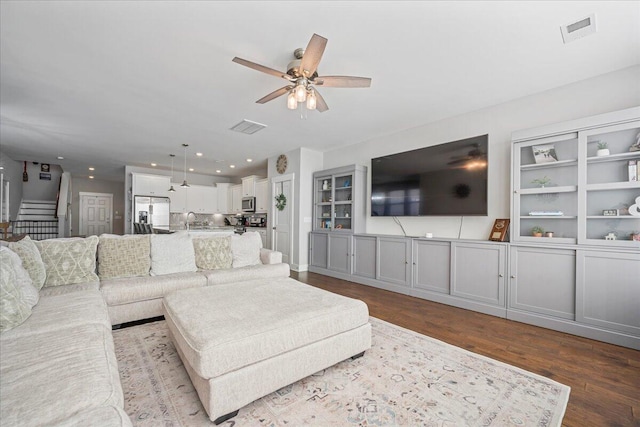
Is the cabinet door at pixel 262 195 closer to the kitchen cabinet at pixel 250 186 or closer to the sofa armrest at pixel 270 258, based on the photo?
the kitchen cabinet at pixel 250 186

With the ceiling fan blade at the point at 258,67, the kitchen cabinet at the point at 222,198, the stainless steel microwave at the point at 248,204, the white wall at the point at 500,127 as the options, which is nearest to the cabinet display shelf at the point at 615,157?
the white wall at the point at 500,127

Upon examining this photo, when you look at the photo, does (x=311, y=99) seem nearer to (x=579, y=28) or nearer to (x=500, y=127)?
(x=579, y=28)

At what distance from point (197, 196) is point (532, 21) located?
9.04 meters

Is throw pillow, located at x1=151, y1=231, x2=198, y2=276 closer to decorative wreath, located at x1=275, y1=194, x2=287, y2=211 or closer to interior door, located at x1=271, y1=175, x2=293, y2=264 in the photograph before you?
interior door, located at x1=271, y1=175, x2=293, y2=264

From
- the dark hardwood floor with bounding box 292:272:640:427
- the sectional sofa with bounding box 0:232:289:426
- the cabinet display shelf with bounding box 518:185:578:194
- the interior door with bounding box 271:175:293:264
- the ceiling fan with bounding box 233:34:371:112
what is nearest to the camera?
the sectional sofa with bounding box 0:232:289:426

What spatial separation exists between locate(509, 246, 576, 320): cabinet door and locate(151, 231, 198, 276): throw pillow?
386 centimetres

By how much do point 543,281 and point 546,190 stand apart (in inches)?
39.9

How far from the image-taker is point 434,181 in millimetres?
4102

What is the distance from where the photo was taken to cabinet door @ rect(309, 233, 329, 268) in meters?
5.64

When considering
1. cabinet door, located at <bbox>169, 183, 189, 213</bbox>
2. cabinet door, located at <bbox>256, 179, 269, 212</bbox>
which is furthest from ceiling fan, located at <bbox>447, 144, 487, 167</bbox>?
cabinet door, located at <bbox>169, 183, 189, 213</bbox>

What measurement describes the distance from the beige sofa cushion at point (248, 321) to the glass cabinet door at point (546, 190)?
243 centimetres

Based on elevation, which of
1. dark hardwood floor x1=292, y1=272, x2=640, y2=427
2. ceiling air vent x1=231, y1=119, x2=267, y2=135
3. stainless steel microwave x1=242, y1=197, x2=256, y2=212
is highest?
ceiling air vent x1=231, y1=119, x2=267, y2=135

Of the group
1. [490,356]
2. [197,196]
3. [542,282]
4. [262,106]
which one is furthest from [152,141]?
[542,282]

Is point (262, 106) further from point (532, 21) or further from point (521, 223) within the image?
point (521, 223)
